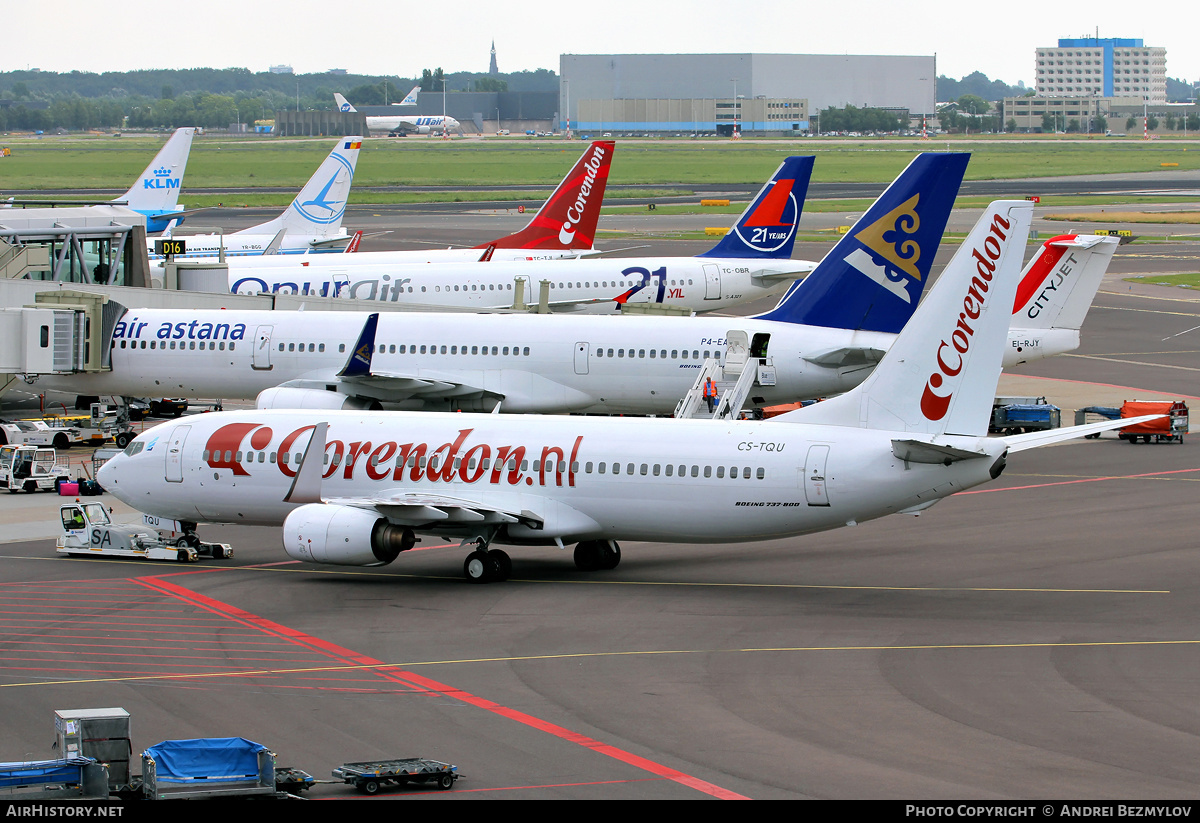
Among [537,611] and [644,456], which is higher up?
[644,456]

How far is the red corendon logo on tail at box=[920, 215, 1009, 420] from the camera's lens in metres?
31.8

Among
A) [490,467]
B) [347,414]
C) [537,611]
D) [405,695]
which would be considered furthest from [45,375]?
[405,695]

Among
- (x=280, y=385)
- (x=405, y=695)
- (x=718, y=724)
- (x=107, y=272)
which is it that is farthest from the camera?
(x=107, y=272)

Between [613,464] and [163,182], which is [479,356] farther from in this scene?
[163,182]

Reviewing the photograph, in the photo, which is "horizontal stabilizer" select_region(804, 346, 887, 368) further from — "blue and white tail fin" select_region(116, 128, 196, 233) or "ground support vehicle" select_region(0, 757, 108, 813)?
"blue and white tail fin" select_region(116, 128, 196, 233)

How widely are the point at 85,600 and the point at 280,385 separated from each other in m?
21.2

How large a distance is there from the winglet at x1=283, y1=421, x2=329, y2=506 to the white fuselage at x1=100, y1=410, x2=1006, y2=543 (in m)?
0.25

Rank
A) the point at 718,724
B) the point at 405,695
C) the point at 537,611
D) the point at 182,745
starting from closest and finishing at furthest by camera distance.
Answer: the point at 182,745
the point at 718,724
the point at 405,695
the point at 537,611

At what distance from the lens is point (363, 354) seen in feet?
164

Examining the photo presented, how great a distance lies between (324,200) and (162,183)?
1707 cm

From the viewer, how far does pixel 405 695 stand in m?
26.3

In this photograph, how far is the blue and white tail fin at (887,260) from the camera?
151 feet

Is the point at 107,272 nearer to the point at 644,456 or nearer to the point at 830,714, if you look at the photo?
the point at 644,456

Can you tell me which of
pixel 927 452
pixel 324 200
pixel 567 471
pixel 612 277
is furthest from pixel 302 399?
pixel 324 200
